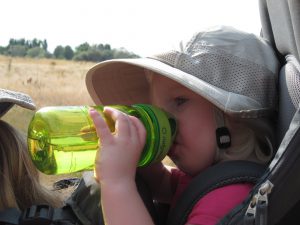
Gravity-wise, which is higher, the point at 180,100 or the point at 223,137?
the point at 180,100

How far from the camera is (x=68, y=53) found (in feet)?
228

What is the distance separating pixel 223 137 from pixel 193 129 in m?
0.12

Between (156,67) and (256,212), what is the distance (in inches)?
29.4

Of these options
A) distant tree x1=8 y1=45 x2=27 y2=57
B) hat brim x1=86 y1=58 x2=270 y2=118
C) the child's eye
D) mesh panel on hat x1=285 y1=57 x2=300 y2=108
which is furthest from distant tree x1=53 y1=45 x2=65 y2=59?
mesh panel on hat x1=285 y1=57 x2=300 y2=108

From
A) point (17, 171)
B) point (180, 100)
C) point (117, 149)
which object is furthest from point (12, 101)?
point (180, 100)

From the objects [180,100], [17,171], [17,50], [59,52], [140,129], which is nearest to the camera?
[140,129]

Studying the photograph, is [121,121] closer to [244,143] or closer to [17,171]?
[244,143]

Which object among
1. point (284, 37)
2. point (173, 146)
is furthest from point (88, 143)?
point (284, 37)

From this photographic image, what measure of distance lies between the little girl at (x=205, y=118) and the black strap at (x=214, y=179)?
3 cm

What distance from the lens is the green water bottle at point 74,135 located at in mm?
1949

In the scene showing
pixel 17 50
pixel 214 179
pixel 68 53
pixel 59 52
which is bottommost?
pixel 59 52

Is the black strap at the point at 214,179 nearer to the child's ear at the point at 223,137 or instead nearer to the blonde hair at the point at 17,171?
the child's ear at the point at 223,137

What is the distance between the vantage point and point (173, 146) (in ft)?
6.97

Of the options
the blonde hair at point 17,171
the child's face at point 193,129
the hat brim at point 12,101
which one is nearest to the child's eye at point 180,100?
the child's face at point 193,129
